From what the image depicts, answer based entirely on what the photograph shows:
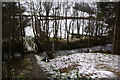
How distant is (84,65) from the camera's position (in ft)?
11.9

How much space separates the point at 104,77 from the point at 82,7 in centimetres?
129

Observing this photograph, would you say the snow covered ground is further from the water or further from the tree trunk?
the tree trunk

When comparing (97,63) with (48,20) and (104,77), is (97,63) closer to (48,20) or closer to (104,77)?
(104,77)

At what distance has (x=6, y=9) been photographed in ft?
11.5

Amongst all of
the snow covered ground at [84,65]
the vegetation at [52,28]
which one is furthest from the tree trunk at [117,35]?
the snow covered ground at [84,65]

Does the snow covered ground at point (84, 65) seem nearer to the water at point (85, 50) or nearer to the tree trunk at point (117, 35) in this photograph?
the water at point (85, 50)

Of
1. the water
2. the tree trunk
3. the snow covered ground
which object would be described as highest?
the tree trunk

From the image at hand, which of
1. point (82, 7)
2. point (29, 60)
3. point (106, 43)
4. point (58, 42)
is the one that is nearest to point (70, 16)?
point (82, 7)

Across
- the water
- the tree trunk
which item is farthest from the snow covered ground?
the tree trunk

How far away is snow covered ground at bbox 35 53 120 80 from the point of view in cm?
352

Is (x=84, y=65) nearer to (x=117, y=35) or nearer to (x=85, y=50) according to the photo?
(x=85, y=50)

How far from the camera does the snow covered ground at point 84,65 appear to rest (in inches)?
138

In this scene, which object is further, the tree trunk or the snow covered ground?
the tree trunk

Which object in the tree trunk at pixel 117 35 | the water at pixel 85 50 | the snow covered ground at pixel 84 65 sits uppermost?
the tree trunk at pixel 117 35
